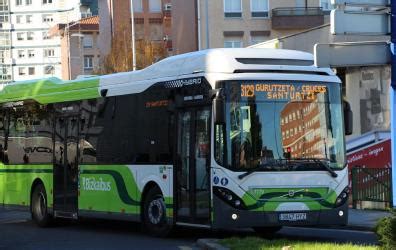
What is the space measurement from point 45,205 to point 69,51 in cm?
8172

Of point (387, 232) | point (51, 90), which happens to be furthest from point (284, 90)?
point (51, 90)

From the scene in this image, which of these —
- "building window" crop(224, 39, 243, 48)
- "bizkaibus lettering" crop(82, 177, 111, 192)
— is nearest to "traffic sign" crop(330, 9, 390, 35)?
"bizkaibus lettering" crop(82, 177, 111, 192)

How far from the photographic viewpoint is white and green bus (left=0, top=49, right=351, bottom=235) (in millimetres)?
13008

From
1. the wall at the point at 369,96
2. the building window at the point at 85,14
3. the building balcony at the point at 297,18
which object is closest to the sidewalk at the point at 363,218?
the wall at the point at 369,96

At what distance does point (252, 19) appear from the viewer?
6544cm

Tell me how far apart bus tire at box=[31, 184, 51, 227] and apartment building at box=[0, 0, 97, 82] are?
370 feet

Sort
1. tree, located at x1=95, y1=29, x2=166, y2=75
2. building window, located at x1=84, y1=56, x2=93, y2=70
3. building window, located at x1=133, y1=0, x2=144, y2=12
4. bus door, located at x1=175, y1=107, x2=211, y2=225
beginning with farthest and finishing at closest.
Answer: building window, located at x1=84, y1=56, x2=93, y2=70 → building window, located at x1=133, y1=0, x2=144, y2=12 → tree, located at x1=95, y1=29, x2=166, y2=75 → bus door, located at x1=175, y1=107, x2=211, y2=225

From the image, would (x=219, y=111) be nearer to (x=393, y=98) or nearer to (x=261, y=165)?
(x=261, y=165)

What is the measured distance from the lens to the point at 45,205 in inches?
728

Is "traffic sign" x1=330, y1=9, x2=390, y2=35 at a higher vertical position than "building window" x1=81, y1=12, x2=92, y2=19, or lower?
lower

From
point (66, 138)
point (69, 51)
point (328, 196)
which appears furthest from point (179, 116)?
point (69, 51)

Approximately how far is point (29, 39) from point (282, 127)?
130 meters

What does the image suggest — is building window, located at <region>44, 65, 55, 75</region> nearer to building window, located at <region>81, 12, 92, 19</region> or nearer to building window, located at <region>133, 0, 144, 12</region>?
building window, located at <region>81, 12, 92, 19</region>

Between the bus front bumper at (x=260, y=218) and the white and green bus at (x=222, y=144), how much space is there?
2cm
